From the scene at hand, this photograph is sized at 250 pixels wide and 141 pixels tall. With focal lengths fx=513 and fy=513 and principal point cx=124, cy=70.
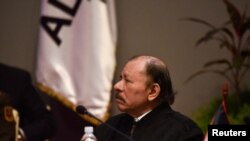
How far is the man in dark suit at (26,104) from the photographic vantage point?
3363 millimetres

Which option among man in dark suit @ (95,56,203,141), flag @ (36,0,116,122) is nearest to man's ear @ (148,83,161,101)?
man in dark suit @ (95,56,203,141)

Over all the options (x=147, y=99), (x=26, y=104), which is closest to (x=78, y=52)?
(x=26, y=104)

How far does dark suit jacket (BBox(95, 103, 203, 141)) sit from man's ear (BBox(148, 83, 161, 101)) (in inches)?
2.6

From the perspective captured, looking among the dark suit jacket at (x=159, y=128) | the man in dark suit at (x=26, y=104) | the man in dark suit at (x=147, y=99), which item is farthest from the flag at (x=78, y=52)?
the man in dark suit at (x=147, y=99)

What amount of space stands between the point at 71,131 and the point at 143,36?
95 centimetres

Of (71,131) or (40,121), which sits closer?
(40,121)

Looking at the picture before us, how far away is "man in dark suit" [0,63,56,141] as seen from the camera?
11.0 feet

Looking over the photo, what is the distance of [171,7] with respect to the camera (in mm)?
4125

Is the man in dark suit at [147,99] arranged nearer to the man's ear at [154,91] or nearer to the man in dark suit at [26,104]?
the man's ear at [154,91]

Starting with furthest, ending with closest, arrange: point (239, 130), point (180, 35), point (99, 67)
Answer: point (180, 35), point (99, 67), point (239, 130)

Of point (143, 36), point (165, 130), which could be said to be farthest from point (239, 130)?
point (143, 36)

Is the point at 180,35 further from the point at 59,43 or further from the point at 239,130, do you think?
the point at 239,130

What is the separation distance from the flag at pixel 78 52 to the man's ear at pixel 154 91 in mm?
1469

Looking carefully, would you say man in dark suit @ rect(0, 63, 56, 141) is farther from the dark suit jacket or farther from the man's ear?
the man's ear
